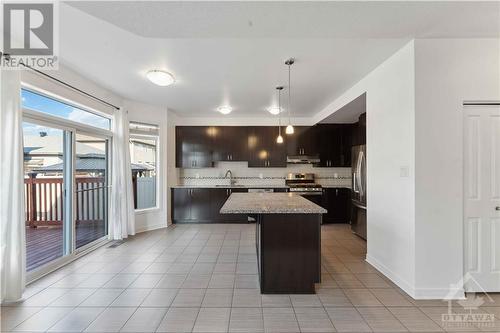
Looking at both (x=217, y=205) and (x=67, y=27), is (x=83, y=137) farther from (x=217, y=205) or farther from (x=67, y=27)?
(x=217, y=205)

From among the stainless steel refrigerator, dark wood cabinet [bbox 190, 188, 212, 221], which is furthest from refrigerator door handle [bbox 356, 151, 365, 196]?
dark wood cabinet [bbox 190, 188, 212, 221]

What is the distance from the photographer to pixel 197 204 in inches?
231

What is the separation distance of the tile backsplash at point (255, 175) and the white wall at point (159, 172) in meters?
0.89

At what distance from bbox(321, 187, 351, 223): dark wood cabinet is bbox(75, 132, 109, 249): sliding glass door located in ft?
15.7

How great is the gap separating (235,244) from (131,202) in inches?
87.8

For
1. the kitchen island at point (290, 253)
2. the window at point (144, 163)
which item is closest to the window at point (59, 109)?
the window at point (144, 163)

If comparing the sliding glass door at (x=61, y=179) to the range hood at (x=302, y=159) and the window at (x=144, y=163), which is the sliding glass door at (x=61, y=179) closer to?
the window at (x=144, y=163)

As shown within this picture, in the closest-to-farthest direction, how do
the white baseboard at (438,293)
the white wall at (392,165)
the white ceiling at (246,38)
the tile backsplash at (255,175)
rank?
the white ceiling at (246,38)
the white baseboard at (438,293)
the white wall at (392,165)
the tile backsplash at (255,175)

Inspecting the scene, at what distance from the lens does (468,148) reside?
251cm

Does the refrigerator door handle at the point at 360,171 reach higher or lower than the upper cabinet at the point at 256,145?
lower

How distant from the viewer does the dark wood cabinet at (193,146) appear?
6117mm

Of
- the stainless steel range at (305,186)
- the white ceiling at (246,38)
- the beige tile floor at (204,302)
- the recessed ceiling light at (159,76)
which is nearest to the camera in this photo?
the white ceiling at (246,38)

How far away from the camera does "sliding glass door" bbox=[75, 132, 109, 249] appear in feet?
12.6

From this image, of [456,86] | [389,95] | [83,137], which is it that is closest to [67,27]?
[83,137]
